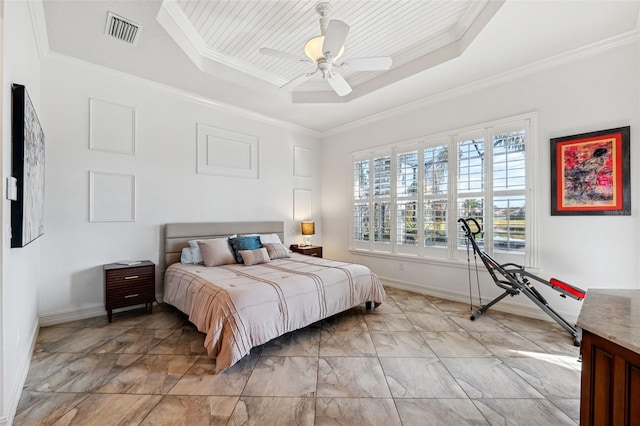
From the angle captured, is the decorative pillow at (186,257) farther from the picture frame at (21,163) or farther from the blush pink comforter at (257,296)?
the picture frame at (21,163)

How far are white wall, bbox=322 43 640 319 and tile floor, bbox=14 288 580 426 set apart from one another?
732 millimetres

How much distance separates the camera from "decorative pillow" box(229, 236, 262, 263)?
392 cm

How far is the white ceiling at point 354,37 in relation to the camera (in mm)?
2578

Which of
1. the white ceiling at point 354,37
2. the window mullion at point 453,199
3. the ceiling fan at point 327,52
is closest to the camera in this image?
the ceiling fan at point 327,52

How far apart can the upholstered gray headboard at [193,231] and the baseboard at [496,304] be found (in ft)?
8.23

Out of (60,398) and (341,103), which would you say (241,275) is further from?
(341,103)

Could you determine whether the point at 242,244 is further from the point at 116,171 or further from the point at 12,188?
the point at 12,188

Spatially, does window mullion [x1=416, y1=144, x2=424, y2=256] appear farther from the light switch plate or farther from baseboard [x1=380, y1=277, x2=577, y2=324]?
the light switch plate

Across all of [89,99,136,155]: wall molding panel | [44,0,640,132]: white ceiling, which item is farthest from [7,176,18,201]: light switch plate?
[89,99,136,155]: wall molding panel

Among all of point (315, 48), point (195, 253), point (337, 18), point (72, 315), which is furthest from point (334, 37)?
point (72, 315)

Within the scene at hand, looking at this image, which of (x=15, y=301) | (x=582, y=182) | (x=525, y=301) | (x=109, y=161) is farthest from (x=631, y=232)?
(x=109, y=161)

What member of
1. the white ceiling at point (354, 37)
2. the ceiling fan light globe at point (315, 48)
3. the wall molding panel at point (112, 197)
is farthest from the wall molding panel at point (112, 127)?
the ceiling fan light globe at point (315, 48)

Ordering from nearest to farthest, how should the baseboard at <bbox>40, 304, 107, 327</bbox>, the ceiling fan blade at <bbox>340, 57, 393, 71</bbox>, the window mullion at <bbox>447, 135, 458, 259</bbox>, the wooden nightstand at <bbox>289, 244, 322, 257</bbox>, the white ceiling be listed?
the white ceiling < the ceiling fan blade at <bbox>340, 57, 393, 71</bbox> < the baseboard at <bbox>40, 304, 107, 327</bbox> < the window mullion at <bbox>447, 135, 458, 259</bbox> < the wooden nightstand at <bbox>289, 244, 322, 257</bbox>

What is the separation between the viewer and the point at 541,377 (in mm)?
2178
